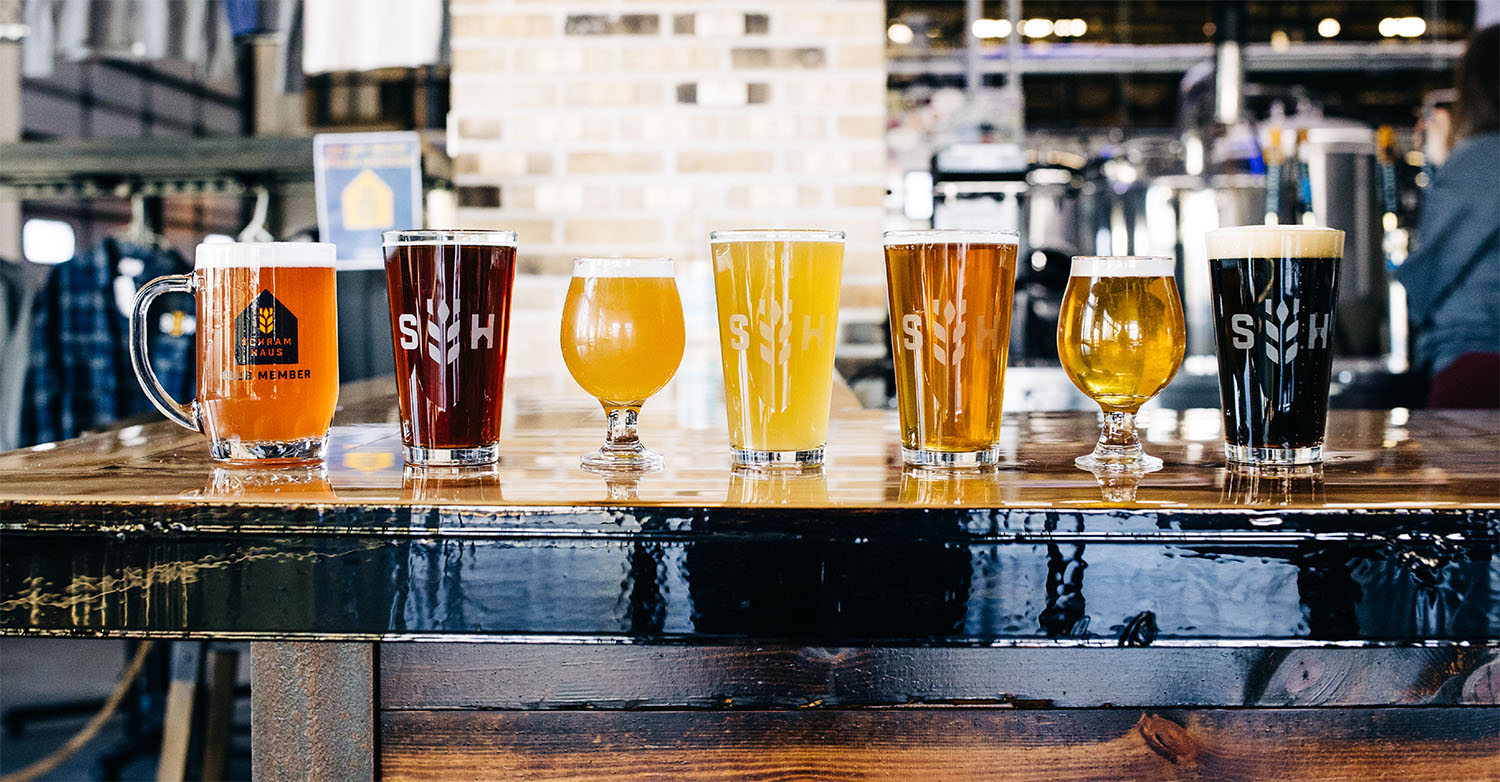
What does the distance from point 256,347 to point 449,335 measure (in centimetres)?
13

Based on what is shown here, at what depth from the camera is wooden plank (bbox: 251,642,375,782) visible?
2.21 feet

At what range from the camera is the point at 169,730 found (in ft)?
6.26

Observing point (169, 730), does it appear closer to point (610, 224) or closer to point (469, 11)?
point (610, 224)

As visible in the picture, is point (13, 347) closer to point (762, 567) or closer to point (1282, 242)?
point (762, 567)

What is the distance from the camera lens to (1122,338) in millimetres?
777

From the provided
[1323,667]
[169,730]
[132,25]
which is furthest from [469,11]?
[1323,667]

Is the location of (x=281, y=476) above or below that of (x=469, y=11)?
below

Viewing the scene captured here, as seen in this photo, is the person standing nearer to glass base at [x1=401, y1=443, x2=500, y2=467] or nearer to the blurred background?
the blurred background

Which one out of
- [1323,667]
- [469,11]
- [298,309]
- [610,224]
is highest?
[469,11]

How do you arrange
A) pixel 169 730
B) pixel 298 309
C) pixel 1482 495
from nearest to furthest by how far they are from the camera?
1. pixel 1482 495
2. pixel 298 309
3. pixel 169 730

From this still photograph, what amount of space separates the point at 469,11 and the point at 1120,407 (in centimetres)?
211

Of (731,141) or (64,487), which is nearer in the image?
(64,487)

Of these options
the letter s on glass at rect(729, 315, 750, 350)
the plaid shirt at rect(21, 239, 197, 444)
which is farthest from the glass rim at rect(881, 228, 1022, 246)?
the plaid shirt at rect(21, 239, 197, 444)

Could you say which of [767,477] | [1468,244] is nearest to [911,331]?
[767,477]
